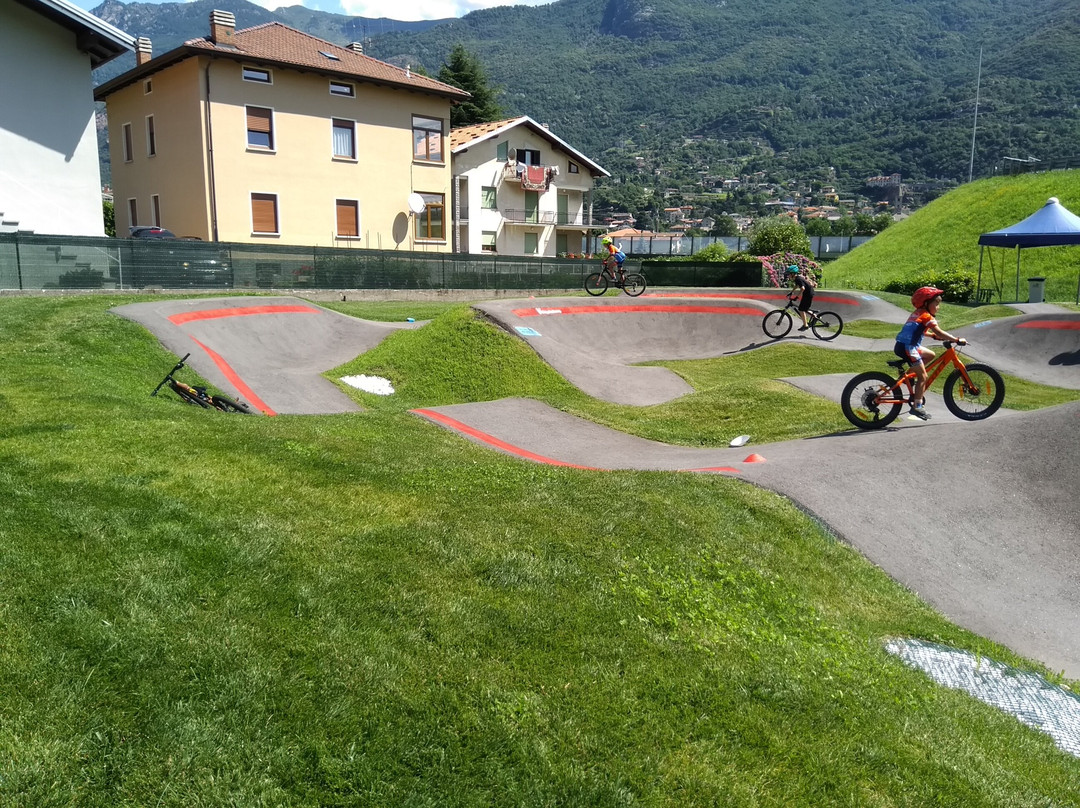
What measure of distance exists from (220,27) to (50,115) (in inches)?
487

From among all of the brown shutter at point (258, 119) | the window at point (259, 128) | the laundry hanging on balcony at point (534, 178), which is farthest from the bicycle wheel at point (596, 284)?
the laundry hanging on balcony at point (534, 178)

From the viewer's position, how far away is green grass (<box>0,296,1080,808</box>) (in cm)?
325

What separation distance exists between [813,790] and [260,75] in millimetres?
36989

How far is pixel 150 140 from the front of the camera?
3628 cm

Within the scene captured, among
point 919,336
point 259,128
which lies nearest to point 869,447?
point 919,336

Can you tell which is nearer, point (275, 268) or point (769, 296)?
point (275, 268)

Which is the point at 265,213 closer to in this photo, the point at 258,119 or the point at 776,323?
the point at 258,119

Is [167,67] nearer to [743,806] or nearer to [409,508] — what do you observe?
[409,508]

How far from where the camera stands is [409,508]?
6.19 metres

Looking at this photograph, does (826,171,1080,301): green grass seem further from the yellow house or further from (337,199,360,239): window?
(337,199,360,239): window

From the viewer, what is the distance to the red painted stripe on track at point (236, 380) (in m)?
13.7

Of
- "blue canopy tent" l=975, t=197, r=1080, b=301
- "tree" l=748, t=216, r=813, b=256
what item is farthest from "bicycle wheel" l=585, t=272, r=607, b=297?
"tree" l=748, t=216, r=813, b=256

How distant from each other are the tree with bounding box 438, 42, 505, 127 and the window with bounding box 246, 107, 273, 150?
29.3m

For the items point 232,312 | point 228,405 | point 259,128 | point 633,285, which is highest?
point 259,128
